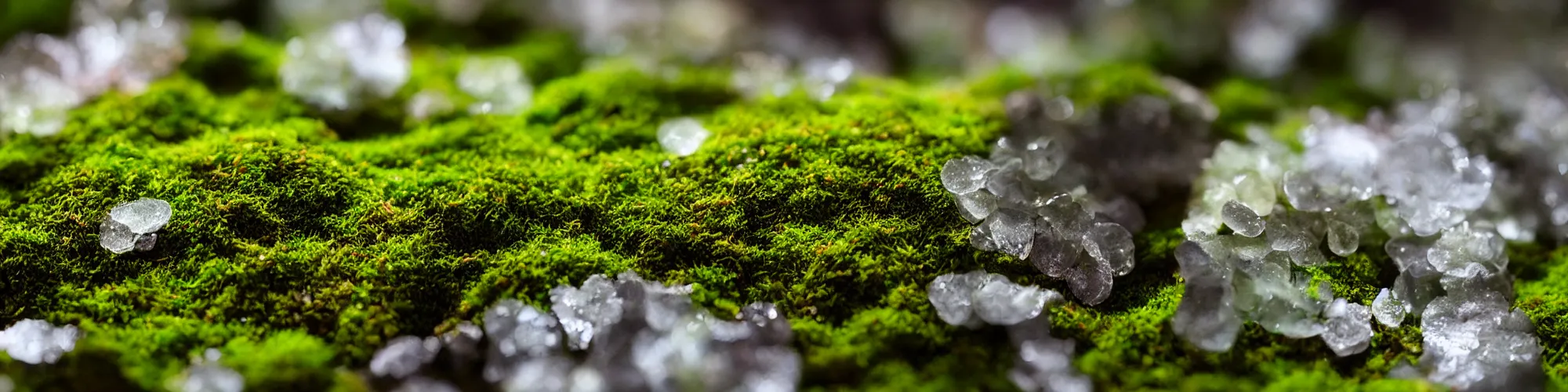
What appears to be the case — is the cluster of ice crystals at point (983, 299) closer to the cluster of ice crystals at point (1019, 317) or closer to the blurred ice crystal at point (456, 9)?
the cluster of ice crystals at point (1019, 317)

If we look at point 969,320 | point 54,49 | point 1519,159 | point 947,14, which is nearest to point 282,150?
point 54,49

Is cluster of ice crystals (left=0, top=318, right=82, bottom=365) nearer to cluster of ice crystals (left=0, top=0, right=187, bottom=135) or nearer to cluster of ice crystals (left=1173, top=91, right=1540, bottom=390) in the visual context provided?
cluster of ice crystals (left=0, top=0, right=187, bottom=135)

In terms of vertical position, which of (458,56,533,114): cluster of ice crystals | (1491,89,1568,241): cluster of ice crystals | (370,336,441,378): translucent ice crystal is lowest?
(1491,89,1568,241): cluster of ice crystals

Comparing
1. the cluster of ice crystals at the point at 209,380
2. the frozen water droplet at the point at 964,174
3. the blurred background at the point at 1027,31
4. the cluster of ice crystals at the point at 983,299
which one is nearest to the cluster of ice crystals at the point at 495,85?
the blurred background at the point at 1027,31

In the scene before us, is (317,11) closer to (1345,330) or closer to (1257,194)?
(1257,194)

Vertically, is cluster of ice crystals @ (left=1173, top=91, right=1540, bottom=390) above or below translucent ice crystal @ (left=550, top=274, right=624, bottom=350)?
below

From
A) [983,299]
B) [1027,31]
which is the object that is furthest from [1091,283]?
[1027,31]

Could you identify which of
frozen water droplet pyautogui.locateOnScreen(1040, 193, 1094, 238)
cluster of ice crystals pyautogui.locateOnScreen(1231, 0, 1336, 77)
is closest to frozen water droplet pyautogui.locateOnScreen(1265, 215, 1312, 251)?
frozen water droplet pyautogui.locateOnScreen(1040, 193, 1094, 238)
